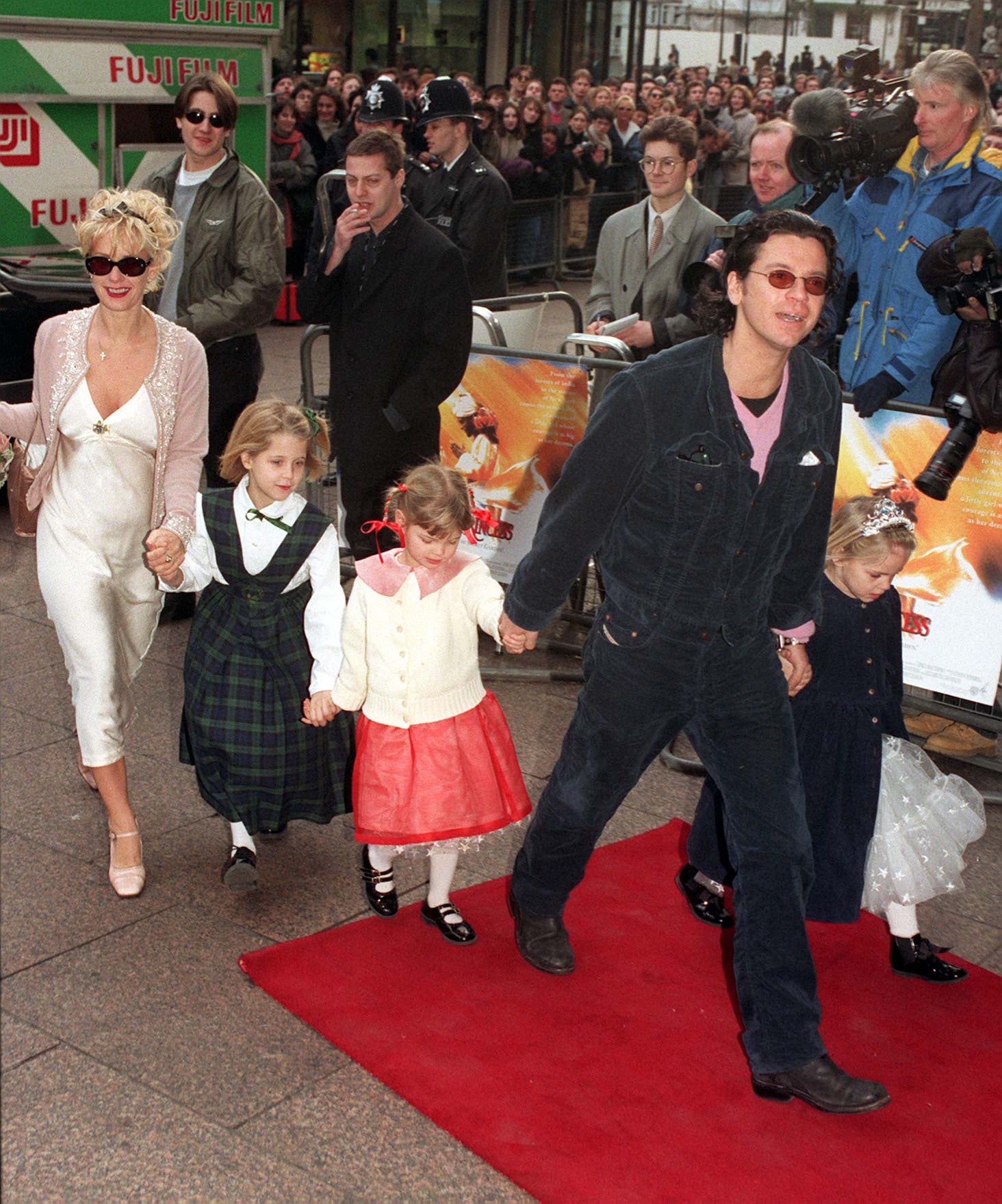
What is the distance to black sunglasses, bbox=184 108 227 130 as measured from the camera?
21.2ft

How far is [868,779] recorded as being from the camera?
4352 mm

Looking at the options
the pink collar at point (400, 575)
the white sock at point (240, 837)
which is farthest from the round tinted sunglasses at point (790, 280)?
the white sock at point (240, 837)

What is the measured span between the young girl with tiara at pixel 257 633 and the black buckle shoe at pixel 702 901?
1.17 metres

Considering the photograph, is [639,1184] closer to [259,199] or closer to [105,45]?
[259,199]

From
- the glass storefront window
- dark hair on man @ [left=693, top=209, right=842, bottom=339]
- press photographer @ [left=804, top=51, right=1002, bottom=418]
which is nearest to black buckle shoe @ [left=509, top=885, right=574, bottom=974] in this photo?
dark hair on man @ [left=693, top=209, right=842, bottom=339]

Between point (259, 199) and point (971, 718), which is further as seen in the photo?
point (259, 199)

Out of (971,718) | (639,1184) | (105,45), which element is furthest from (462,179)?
(639,1184)

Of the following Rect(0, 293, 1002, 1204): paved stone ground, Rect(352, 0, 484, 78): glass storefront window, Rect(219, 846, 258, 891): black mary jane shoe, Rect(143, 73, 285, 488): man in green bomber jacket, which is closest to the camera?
Rect(0, 293, 1002, 1204): paved stone ground

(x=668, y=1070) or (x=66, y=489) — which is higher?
(x=66, y=489)

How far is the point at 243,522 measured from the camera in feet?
15.1

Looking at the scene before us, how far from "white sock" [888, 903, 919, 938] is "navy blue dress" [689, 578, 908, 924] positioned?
0.40 ft

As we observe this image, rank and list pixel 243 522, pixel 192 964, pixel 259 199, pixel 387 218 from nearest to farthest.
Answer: pixel 192 964
pixel 243 522
pixel 387 218
pixel 259 199

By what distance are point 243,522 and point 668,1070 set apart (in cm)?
201

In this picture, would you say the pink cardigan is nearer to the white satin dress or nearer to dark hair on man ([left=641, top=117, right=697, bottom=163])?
the white satin dress
